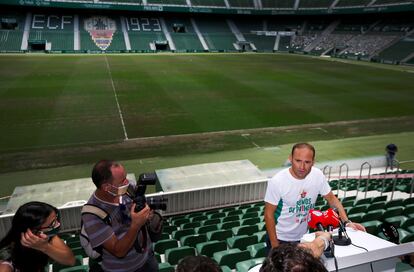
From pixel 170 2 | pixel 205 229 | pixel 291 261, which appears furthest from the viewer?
pixel 170 2

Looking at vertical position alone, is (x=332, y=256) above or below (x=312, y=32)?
below

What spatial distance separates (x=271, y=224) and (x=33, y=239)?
2246mm

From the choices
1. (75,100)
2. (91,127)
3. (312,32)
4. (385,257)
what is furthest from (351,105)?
(312,32)

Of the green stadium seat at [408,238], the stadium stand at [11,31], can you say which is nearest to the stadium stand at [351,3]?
the stadium stand at [11,31]

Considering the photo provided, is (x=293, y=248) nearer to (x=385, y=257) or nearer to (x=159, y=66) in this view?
(x=385, y=257)

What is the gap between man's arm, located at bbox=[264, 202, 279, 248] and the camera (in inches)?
142

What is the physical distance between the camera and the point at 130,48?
6119 centimetres

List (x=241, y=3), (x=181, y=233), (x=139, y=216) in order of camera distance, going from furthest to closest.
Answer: (x=241, y=3) < (x=181, y=233) < (x=139, y=216)

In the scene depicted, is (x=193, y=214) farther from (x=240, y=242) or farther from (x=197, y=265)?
(x=197, y=265)

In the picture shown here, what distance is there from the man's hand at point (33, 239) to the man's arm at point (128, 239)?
524mm

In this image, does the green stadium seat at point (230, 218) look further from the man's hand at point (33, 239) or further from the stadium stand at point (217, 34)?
the stadium stand at point (217, 34)

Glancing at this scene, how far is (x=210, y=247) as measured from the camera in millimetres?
5180

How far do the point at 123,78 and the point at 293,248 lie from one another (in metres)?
31.4

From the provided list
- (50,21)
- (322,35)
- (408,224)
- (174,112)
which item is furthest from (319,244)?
(322,35)
